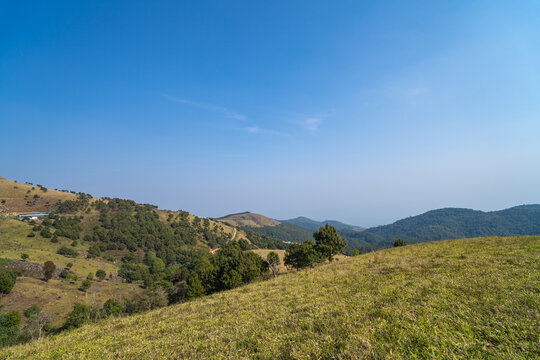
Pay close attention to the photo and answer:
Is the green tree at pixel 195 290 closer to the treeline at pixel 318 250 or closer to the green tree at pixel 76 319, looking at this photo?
the treeline at pixel 318 250

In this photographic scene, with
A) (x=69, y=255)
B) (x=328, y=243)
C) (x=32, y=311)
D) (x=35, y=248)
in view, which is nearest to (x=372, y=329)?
(x=328, y=243)

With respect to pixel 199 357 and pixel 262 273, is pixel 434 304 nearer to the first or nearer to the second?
pixel 199 357

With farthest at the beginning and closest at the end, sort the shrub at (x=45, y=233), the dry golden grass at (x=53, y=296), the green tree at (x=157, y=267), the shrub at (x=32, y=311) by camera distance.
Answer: the green tree at (x=157, y=267), the shrub at (x=45, y=233), the dry golden grass at (x=53, y=296), the shrub at (x=32, y=311)

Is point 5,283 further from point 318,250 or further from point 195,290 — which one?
point 318,250

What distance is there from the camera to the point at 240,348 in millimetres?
Answer: 6520

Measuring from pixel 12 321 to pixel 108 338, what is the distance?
90.9 metres

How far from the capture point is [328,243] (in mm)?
59781

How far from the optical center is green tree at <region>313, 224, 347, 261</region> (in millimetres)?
57938

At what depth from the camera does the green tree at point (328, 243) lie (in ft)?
190

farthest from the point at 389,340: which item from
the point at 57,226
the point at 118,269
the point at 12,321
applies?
the point at 57,226

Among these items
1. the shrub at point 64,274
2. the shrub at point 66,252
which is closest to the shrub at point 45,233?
the shrub at point 66,252

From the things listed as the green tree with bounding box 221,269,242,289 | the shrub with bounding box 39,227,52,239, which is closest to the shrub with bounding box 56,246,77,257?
the shrub with bounding box 39,227,52,239

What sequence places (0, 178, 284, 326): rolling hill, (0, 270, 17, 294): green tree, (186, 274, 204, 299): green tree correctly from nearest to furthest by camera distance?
(186, 274, 204, 299): green tree, (0, 270, 17, 294): green tree, (0, 178, 284, 326): rolling hill

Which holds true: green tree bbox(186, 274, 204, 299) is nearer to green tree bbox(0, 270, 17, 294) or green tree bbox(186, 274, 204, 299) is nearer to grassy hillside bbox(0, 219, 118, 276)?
green tree bbox(0, 270, 17, 294)
